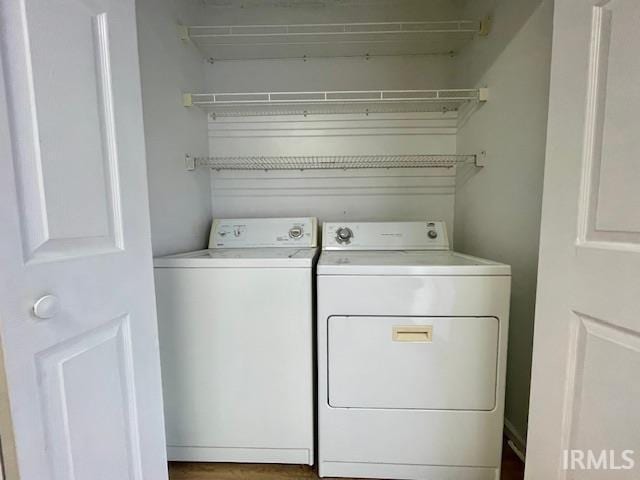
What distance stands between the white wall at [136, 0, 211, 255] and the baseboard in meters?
2.03

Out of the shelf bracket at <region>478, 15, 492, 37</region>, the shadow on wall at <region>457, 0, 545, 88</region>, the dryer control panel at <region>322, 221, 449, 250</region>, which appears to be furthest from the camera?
the dryer control panel at <region>322, 221, 449, 250</region>

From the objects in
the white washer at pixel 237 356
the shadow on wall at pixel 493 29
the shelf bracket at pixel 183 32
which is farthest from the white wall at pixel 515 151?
the shelf bracket at pixel 183 32

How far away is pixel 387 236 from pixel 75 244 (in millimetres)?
1573

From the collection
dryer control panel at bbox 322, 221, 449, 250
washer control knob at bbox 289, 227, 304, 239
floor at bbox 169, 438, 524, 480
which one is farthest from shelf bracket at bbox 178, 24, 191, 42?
floor at bbox 169, 438, 524, 480

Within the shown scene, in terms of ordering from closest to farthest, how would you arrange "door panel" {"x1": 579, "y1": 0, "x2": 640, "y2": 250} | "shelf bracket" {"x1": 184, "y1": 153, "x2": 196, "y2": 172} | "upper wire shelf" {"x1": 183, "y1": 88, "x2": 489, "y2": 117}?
"door panel" {"x1": 579, "y1": 0, "x2": 640, "y2": 250} < "shelf bracket" {"x1": 184, "y1": 153, "x2": 196, "y2": 172} < "upper wire shelf" {"x1": 183, "y1": 88, "x2": 489, "y2": 117}

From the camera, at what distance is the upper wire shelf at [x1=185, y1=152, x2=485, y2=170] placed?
206 centimetres

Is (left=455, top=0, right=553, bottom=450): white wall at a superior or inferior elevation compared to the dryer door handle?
superior

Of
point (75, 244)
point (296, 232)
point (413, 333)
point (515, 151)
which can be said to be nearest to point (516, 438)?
point (413, 333)

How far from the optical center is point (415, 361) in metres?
1.29

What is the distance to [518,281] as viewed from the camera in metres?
1.46

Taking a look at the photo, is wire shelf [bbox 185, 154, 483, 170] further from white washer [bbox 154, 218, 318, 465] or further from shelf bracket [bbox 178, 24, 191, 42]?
white washer [bbox 154, 218, 318, 465]

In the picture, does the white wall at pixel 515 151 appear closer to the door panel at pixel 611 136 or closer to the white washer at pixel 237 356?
the door panel at pixel 611 136

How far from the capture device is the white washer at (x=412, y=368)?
4.09 ft

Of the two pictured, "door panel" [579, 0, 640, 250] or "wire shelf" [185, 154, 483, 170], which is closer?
"door panel" [579, 0, 640, 250]
